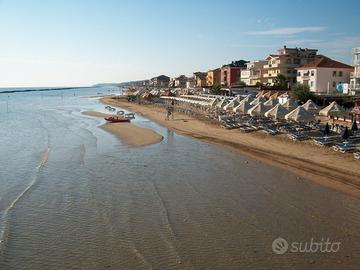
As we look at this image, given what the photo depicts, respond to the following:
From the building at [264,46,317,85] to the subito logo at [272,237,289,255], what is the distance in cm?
6012

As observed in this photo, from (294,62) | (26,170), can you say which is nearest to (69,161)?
(26,170)

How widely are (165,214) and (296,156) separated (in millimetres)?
11041

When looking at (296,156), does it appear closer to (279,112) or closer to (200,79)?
(279,112)

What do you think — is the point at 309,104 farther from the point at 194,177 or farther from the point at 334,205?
the point at 334,205

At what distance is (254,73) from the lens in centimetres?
8000

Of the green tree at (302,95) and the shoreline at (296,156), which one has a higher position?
the green tree at (302,95)

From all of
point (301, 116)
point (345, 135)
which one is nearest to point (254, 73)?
point (301, 116)

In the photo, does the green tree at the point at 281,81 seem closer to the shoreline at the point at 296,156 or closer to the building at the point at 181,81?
the shoreline at the point at 296,156

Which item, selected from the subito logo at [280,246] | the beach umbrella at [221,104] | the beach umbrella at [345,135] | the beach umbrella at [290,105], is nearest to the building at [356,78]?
the beach umbrella at [221,104]

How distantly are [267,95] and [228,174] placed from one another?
3049 centimetres

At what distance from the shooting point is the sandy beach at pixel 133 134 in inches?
1246

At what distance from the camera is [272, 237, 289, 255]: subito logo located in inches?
453

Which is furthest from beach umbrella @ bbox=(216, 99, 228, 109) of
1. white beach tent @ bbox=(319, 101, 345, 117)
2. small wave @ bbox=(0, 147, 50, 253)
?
→ small wave @ bbox=(0, 147, 50, 253)

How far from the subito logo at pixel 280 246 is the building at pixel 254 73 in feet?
220
